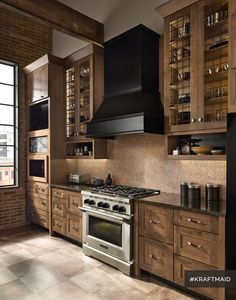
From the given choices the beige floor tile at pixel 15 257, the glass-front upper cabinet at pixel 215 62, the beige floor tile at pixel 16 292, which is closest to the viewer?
the beige floor tile at pixel 16 292

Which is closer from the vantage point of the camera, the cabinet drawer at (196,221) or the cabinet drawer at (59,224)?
the cabinet drawer at (196,221)

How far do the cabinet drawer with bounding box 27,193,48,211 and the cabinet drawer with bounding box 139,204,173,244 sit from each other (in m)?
2.28

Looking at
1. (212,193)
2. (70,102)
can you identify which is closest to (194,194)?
(212,193)

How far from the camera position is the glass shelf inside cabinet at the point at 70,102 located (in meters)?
4.34

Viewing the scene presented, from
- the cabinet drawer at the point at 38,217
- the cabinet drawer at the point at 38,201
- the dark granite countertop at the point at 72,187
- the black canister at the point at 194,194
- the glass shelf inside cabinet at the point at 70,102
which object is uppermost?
the glass shelf inside cabinet at the point at 70,102

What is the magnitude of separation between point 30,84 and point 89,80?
1.49 m

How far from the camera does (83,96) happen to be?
4168 mm

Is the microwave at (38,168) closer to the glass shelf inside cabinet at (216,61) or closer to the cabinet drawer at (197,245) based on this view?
the cabinet drawer at (197,245)

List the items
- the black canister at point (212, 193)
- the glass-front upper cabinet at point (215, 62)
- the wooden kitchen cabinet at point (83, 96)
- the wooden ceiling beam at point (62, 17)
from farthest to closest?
the wooden kitchen cabinet at point (83, 96), the wooden ceiling beam at point (62, 17), the black canister at point (212, 193), the glass-front upper cabinet at point (215, 62)

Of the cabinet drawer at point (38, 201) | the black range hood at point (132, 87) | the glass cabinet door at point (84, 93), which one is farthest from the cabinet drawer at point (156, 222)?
the cabinet drawer at point (38, 201)

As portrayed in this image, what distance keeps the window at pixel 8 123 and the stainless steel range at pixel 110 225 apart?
215 cm

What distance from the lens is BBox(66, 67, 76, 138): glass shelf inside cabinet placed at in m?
4.34

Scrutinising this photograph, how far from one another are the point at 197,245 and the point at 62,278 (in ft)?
5.37

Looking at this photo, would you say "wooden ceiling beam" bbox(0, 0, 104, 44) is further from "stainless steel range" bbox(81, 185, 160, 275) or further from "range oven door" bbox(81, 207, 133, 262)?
"range oven door" bbox(81, 207, 133, 262)
